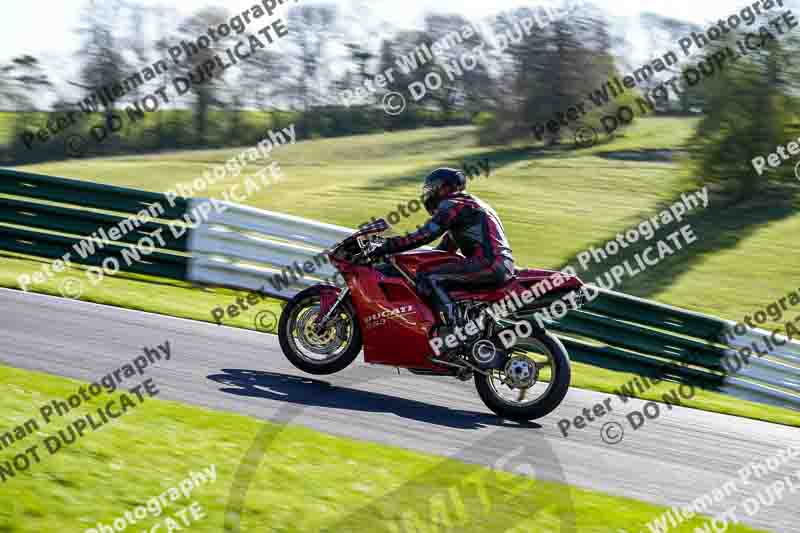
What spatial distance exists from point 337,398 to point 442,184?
5.97 ft

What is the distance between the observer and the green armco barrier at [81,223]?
11.8m

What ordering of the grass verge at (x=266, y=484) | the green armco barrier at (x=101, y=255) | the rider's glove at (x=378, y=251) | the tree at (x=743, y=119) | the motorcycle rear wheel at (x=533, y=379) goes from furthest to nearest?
the tree at (x=743, y=119), the green armco barrier at (x=101, y=255), the rider's glove at (x=378, y=251), the motorcycle rear wheel at (x=533, y=379), the grass verge at (x=266, y=484)

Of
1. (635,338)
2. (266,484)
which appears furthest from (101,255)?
(266,484)

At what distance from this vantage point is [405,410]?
7266 millimetres

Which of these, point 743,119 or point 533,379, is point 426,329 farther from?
point 743,119

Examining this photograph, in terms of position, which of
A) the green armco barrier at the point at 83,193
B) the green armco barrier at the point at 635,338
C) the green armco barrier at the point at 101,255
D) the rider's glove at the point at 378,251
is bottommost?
the green armco barrier at the point at 635,338

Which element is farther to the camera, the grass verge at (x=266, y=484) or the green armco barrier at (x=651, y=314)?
the green armco barrier at (x=651, y=314)

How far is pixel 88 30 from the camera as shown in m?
39.8

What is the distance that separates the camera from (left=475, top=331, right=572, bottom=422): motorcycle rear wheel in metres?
7.34

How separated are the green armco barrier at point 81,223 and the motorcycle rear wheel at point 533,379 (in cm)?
552

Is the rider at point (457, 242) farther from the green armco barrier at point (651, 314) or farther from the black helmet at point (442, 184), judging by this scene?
the green armco barrier at point (651, 314)

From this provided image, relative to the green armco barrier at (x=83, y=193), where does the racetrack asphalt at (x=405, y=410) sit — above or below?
below

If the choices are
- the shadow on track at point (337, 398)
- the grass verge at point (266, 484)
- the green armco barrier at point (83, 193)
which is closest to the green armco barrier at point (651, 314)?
the shadow on track at point (337, 398)

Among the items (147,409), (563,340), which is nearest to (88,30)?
(563,340)
